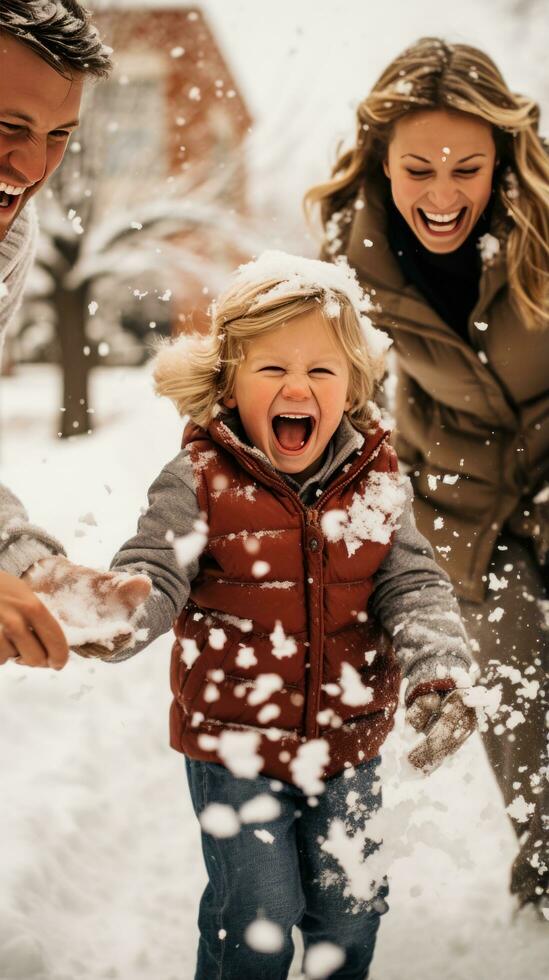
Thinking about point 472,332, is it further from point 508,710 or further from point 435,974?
point 435,974

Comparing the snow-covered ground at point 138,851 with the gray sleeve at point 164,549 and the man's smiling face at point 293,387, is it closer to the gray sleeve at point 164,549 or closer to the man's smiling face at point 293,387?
the gray sleeve at point 164,549

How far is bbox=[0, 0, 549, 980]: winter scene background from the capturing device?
2227mm

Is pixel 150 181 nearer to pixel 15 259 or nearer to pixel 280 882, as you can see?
pixel 15 259

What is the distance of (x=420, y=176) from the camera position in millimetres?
2328

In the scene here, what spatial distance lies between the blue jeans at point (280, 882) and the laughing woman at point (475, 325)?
732 millimetres

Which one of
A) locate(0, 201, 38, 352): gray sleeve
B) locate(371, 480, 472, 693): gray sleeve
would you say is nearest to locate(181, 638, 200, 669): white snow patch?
locate(371, 480, 472, 693): gray sleeve

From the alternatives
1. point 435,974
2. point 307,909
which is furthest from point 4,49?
point 435,974

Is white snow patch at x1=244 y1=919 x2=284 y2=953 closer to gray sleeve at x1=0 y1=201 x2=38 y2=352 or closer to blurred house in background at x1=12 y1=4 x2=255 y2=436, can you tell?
gray sleeve at x1=0 y1=201 x2=38 y2=352

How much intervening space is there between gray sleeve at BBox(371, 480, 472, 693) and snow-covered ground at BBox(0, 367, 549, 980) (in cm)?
48

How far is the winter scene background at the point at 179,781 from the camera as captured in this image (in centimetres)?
223

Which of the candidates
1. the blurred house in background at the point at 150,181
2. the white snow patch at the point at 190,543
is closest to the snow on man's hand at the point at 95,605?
the white snow patch at the point at 190,543

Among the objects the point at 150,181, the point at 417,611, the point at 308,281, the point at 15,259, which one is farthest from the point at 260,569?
the point at 150,181

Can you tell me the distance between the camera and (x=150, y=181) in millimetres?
6152

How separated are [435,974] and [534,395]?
1.48 meters
